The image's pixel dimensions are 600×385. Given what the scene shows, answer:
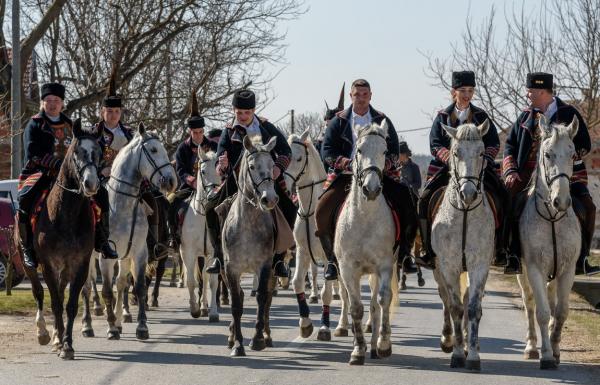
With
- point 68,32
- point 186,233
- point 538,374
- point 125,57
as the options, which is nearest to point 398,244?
point 538,374

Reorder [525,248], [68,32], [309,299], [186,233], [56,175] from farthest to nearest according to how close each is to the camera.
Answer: [68,32], [309,299], [186,233], [56,175], [525,248]

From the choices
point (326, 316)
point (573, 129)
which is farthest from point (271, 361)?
point (573, 129)

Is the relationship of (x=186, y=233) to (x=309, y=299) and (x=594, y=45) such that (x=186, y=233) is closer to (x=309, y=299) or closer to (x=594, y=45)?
(x=309, y=299)

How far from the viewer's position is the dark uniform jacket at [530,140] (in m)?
12.8

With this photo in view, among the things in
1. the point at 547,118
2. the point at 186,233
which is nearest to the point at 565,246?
the point at 547,118

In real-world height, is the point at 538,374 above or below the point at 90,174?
below

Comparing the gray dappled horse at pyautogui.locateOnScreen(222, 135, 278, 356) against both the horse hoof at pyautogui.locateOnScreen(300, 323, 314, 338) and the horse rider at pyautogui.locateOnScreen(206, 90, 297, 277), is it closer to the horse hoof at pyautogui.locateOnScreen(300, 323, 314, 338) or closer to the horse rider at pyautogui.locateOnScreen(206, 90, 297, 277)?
the horse rider at pyautogui.locateOnScreen(206, 90, 297, 277)

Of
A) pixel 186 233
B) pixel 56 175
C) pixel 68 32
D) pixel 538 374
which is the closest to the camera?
pixel 538 374

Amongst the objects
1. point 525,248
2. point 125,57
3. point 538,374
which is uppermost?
point 125,57

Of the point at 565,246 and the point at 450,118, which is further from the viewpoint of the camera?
the point at 450,118

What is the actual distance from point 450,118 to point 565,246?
6.66 feet

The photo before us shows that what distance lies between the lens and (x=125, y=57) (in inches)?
1152

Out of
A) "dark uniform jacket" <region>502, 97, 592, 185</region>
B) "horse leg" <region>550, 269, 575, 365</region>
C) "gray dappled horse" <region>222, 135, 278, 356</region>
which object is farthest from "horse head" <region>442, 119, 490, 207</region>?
"gray dappled horse" <region>222, 135, 278, 356</region>

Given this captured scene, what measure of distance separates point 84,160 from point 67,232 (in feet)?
3.10
